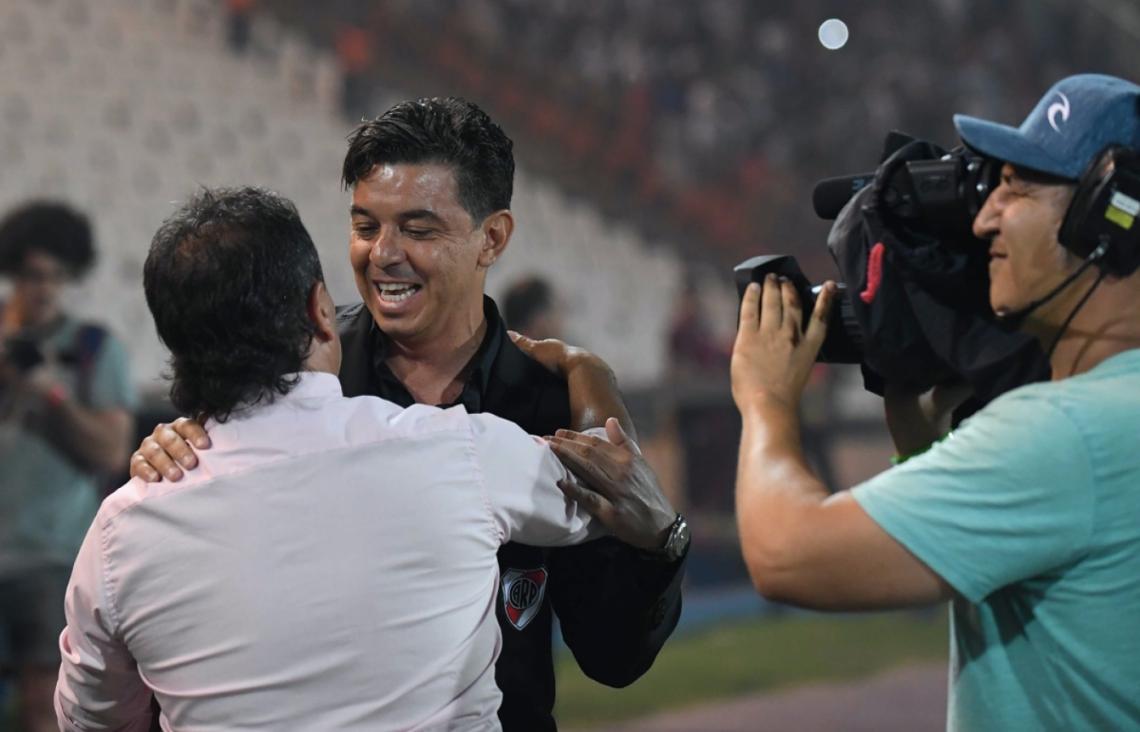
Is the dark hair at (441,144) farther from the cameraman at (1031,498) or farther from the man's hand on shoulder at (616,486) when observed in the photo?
the cameraman at (1031,498)

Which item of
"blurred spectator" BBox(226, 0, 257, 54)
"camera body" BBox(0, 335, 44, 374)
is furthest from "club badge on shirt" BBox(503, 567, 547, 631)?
"blurred spectator" BBox(226, 0, 257, 54)

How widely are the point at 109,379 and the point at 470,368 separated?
2.04 m

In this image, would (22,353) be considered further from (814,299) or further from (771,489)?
(771,489)

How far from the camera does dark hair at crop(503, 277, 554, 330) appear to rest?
4809 mm

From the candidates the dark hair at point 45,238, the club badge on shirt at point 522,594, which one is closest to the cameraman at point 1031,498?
the club badge on shirt at point 522,594

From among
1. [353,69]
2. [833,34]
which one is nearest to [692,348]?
[353,69]

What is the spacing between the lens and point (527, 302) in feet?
15.8

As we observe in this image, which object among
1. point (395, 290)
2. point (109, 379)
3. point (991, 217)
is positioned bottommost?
point (109, 379)

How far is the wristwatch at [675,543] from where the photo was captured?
1818 mm

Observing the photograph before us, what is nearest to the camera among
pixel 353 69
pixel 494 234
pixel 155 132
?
pixel 494 234

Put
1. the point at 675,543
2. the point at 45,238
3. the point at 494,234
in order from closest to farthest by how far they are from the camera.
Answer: the point at 675,543 < the point at 494,234 < the point at 45,238

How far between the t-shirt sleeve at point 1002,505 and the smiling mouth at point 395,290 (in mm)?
828

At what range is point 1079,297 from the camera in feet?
4.89

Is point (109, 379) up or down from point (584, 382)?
down
